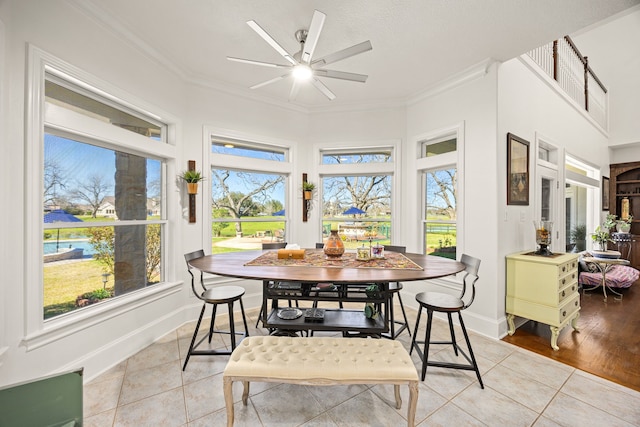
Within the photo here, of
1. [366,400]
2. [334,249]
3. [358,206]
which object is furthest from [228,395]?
[358,206]

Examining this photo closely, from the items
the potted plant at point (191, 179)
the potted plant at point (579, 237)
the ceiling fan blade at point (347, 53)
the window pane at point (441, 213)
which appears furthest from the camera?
the potted plant at point (579, 237)

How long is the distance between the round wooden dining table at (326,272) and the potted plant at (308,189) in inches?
72.8

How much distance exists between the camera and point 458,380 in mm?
2068

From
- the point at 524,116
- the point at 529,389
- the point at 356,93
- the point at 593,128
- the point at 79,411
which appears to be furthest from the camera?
the point at 593,128

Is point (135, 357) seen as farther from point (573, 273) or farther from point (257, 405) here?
point (573, 273)

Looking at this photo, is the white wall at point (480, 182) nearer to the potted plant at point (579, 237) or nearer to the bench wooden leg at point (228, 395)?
the bench wooden leg at point (228, 395)

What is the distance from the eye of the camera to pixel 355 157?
163 inches

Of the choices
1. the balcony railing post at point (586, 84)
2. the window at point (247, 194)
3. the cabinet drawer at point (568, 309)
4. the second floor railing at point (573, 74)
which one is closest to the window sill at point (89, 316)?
the window at point (247, 194)

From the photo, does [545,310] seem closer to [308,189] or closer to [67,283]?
[308,189]

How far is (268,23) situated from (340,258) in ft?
7.14

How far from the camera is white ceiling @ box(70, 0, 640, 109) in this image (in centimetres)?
211

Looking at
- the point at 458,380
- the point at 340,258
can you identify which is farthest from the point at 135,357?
the point at 458,380

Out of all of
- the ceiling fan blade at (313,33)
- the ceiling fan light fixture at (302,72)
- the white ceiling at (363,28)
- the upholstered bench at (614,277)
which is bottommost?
the upholstered bench at (614,277)

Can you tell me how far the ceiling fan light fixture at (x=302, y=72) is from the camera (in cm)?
224
